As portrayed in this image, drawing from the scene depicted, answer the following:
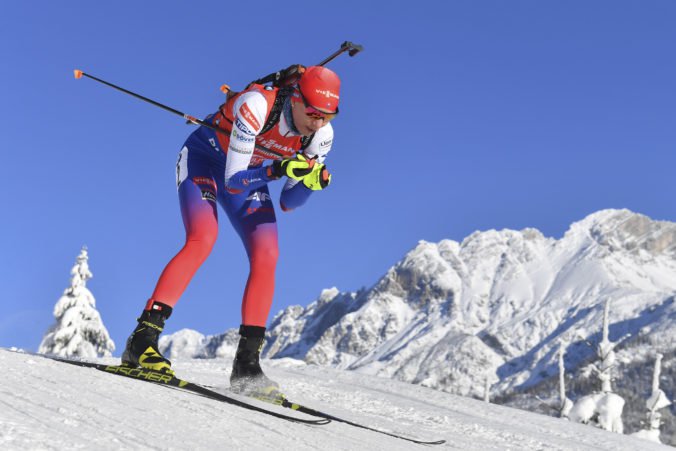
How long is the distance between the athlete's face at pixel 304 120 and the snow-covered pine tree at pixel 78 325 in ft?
71.3

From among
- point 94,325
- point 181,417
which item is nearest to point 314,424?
point 181,417

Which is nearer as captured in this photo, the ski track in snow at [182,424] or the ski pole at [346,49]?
the ski track in snow at [182,424]

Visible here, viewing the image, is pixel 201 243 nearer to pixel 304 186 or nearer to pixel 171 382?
pixel 304 186

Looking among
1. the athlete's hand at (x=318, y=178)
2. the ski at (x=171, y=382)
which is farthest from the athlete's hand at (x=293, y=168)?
the ski at (x=171, y=382)

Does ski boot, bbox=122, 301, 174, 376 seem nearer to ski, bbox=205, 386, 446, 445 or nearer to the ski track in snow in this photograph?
the ski track in snow

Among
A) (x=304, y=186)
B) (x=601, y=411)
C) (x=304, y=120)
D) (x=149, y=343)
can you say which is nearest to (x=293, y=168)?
(x=304, y=120)

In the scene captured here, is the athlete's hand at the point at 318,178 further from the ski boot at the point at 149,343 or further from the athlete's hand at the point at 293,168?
the ski boot at the point at 149,343

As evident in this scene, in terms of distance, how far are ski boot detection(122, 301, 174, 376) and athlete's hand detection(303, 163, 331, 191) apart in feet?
4.55

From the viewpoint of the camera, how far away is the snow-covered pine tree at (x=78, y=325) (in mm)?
25781

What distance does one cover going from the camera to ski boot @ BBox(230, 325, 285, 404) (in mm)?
5879

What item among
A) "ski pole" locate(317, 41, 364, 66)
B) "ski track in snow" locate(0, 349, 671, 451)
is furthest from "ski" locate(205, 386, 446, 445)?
"ski pole" locate(317, 41, 364, 66)

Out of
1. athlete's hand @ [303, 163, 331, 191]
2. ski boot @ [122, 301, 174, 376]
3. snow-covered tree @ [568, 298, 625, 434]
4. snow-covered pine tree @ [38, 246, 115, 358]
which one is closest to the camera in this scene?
ski boot @ [122, 301, 174, 376]

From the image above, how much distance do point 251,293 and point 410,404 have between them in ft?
11.4

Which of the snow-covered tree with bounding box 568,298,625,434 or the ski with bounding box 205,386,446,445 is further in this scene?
the snow-covered tree with bounding box 568,298,625,434
